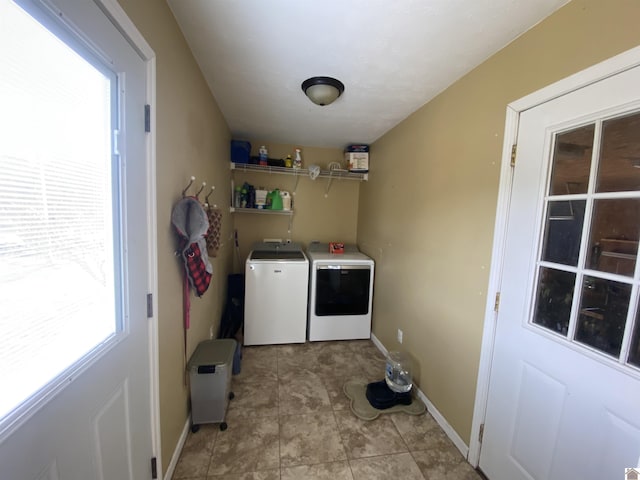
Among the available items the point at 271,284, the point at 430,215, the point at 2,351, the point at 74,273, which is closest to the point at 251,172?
the point at 271,284

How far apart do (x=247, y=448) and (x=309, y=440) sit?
1.24 ft

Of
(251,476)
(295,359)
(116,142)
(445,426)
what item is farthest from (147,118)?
(445,426)

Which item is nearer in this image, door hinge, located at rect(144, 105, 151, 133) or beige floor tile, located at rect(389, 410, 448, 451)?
door hinge, located at rect(144, 105, 151, 133)

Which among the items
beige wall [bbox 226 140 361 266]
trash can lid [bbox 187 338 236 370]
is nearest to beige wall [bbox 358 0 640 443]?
beige wall [bbox 226 140 361 266]

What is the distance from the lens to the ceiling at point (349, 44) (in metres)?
1.15

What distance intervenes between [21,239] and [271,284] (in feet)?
7.14

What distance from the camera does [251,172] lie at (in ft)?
10.8

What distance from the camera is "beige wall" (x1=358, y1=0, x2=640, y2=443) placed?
1.05 m

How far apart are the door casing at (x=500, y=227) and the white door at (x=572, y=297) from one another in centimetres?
3

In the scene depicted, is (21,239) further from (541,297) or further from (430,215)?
(430,215)

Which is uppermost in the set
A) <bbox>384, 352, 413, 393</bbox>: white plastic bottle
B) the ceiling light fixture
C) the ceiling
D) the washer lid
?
the ceiling

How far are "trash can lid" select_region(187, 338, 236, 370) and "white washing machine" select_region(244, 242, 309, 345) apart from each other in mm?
817

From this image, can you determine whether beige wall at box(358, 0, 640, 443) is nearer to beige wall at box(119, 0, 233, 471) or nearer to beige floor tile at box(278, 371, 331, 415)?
beige floor tile at box(278, 371, 331, 415)

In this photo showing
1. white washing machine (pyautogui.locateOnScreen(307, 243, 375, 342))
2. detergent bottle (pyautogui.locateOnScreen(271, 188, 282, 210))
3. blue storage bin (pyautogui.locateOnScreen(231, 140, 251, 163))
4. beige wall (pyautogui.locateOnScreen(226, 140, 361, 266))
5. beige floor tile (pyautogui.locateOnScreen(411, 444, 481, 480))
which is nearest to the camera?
beige floor tile (pyautogui.locateOnScreen(411, 444, 481, 480))
